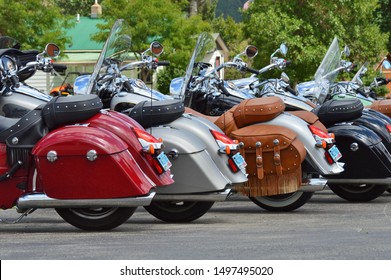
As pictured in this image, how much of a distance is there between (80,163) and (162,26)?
40.9 meters

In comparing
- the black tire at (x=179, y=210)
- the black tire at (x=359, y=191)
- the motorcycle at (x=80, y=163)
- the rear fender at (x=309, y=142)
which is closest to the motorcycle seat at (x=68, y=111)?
the motorcycle at (x=80, y=163)

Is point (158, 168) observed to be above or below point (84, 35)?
above

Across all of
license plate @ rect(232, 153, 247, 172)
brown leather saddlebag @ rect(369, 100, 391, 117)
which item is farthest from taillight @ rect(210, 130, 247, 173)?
brown leather saddlebag @ rect(369, 100, 391, 117)

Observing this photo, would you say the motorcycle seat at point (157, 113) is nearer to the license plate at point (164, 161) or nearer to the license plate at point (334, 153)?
the license plate at point (164, 161)

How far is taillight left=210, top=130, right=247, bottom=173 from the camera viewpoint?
38.9 ft

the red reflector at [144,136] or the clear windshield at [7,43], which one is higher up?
the red reflector at [144,136]

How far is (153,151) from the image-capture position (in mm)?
10852

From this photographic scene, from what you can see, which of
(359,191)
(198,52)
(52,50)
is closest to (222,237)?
(52,50)

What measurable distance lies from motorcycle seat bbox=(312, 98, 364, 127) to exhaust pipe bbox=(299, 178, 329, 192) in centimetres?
162

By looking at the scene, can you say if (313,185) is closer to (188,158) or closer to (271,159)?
(271,159)

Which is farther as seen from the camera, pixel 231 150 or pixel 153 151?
pixel 231 150

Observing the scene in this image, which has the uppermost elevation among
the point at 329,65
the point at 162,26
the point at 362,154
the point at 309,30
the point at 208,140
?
the point at 208,140

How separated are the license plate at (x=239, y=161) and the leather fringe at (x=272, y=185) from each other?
76 centimetres

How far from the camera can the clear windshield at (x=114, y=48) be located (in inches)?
489
